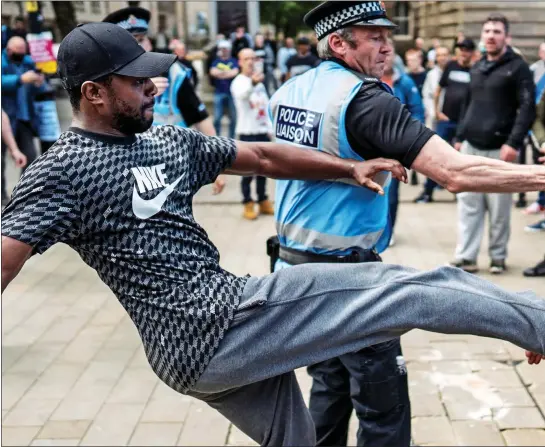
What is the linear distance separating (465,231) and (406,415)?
3.93 metres

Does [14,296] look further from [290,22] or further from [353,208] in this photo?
[290,22]

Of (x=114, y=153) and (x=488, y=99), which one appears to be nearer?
(x=114, y=153)

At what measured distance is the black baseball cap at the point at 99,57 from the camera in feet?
7.18

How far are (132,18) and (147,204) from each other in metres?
3.24

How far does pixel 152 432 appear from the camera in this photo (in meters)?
3.82

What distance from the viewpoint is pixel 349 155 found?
2.73 metres

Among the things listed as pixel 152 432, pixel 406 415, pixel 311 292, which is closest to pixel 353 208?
pixel 311 292

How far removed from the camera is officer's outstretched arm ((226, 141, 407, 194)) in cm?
267

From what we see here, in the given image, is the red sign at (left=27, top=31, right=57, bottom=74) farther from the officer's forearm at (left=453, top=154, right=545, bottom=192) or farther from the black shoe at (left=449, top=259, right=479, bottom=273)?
the officer's forearm at (left=453, top=154, right=545, bottom=192)

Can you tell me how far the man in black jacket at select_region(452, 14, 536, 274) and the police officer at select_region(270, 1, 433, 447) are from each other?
3.54 metres

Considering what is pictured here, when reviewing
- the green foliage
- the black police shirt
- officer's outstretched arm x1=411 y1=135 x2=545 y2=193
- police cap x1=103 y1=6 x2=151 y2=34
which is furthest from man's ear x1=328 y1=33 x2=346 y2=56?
the green foliage

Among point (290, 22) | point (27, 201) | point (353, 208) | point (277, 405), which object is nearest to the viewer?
point (27, 201)

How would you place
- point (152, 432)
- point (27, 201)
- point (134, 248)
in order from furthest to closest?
point (152, 432) < point (134, 248) < point (27, 201)


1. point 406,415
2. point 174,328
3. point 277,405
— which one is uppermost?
point 174,328
